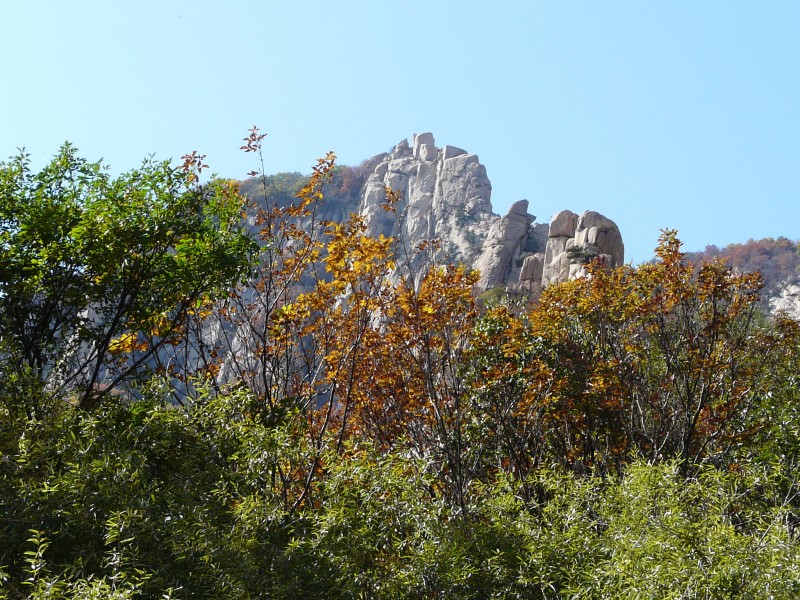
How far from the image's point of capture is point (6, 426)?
603 cm

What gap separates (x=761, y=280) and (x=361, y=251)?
5922mm

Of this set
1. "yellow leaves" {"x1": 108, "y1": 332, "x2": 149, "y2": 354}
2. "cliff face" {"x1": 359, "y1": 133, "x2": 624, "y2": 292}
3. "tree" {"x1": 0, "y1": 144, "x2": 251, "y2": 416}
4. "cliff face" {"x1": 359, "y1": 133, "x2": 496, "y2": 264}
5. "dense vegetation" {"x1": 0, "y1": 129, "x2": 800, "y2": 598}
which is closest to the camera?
"dense vegetation" {"x1": 0, "y1": 129, "x2": 800, "y2": 598}

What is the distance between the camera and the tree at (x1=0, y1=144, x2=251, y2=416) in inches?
315

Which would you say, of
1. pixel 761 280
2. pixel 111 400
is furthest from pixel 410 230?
pixel 111 400

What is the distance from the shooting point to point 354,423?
429 inches

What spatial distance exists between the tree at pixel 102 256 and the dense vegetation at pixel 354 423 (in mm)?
30

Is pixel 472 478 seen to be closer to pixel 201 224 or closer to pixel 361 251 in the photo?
pixel 361 251

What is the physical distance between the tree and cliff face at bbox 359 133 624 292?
19.1 metres

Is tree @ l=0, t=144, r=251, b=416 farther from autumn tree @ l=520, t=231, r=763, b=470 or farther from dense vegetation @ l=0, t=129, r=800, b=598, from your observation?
autumn tree @ l=520, t=231, r=763, b=470

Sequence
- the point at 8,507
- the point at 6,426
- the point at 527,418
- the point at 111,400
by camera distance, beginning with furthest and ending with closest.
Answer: the point at 527,418 → the point at 111,400 → the point at 6,426 → the point at 8,507

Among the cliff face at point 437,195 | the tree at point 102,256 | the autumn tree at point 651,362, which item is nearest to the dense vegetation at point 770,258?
the cliff face at point 437,195

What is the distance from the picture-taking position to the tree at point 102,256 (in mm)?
8008

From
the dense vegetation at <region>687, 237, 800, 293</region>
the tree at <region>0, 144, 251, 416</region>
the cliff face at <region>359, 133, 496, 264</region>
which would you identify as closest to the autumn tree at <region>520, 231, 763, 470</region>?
the tree at <region>0, 144, 251, 416</region>

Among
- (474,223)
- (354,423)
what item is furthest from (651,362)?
(474,223)
